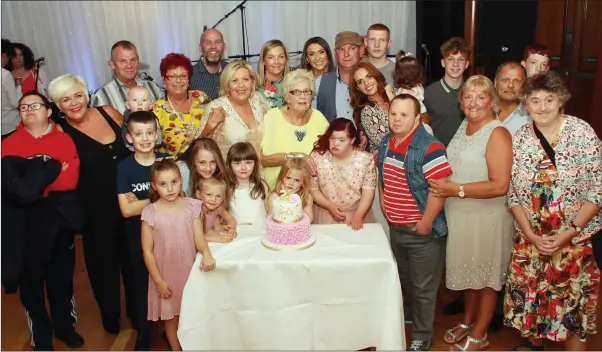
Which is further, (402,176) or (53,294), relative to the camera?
(53,294)

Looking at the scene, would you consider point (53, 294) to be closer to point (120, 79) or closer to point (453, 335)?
point (120, 79)

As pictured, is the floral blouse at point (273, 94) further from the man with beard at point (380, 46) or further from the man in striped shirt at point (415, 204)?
the man in striped shirt at point (415, 204)

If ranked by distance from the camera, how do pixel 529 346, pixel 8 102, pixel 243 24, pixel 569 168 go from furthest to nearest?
pixel 243 24
pixel 8 102
pixel 529 346
pixel 569 168

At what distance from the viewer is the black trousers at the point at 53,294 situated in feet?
9.16

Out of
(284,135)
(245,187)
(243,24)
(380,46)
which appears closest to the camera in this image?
(245,187)

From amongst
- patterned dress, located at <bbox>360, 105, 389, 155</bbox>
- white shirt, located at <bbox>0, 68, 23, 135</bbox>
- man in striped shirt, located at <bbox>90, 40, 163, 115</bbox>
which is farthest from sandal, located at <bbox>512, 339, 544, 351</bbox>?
white shirt, located at <bbox>0, 68, 23, 135</bbox>

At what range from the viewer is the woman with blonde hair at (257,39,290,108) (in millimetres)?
3299

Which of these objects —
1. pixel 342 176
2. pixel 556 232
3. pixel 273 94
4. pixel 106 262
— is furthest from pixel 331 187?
pixel 106 262

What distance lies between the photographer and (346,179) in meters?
2.77

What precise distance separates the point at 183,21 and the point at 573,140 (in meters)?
5.20

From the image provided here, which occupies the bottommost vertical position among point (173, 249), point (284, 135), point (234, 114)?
point (173, 249)

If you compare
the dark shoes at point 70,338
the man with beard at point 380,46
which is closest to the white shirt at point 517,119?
the man with beard at point 380,46

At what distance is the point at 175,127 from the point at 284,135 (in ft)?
2.01

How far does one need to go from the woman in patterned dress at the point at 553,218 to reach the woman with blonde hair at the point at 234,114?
1.42 meters
